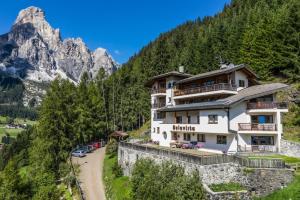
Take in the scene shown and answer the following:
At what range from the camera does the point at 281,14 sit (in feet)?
211

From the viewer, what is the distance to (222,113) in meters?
38.2

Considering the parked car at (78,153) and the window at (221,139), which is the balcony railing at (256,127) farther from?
the parked car at (78,153)

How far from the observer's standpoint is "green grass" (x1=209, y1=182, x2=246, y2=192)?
89.7ft

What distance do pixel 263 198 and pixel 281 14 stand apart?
50627 mm

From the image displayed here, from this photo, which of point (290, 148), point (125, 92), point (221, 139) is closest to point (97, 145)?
point (125, 92)

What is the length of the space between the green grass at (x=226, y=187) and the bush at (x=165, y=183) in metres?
1.48

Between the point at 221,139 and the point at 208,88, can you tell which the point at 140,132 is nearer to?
the point at 208,88

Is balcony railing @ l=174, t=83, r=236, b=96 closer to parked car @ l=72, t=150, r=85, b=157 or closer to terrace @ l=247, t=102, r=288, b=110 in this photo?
terrace @ l=247, t=102, r=288, b=110

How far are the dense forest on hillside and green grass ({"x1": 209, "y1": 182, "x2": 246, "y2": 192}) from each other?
68.9 ft

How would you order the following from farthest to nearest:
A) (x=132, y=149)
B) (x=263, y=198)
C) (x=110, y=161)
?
(x=110, y=161) → (x=132, y=149) → (x=263, y=198)

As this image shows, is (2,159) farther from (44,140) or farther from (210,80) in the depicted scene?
(210,80)

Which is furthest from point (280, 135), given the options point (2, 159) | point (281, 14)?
point (2, 159)

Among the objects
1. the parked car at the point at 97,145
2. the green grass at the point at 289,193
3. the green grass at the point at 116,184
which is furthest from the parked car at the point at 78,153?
the green grass at the point at 289,193

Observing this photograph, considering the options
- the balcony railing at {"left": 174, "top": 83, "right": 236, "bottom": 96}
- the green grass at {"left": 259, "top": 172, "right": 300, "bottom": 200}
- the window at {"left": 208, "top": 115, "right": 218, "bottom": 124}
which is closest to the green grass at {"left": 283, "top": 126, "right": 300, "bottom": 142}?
the balcony railing at {"left": 174, "top": 83, "right": 236, "bottom": 96}
